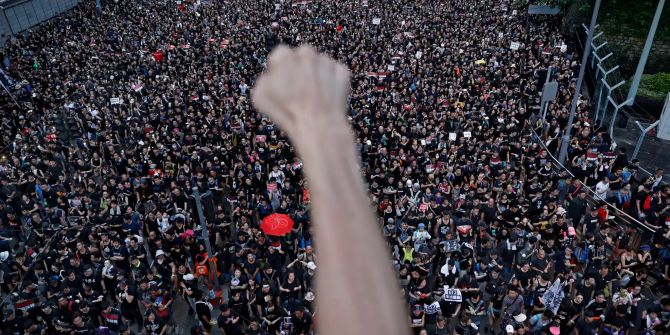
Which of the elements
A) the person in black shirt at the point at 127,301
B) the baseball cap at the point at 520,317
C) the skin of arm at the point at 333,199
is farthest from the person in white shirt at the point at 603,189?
the skin of arm at the point at 333,199

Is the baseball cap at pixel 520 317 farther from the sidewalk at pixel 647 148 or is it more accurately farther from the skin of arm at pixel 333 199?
the sidewalk at pixel 647 148

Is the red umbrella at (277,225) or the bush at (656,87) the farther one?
the bush at (656,87)

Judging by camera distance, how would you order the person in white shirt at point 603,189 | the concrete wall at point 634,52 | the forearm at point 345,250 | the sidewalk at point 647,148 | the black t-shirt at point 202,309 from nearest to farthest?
the forearm at point 345,250 → the black t-shirt at point 202,309 → the person in white shirt at point 603,189 → the sidewalk at point 647,148 → the concrete wall at point 634,52

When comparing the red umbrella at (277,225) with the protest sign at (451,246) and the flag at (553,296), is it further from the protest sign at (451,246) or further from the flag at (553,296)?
the flag at (553,296)

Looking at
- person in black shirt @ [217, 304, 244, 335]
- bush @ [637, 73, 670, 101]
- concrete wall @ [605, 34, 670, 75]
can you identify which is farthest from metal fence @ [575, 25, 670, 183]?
person in black shirt @ [217, 304, 244, 335]

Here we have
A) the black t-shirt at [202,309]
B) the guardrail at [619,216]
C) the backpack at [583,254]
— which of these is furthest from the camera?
the guardrail at [619,216]

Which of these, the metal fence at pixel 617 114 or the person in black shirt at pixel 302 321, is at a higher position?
the metal fence at pixel 617 114

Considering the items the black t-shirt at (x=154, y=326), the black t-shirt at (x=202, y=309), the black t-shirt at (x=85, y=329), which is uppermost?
the black t-shirt at (x=202, y=309)
